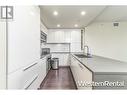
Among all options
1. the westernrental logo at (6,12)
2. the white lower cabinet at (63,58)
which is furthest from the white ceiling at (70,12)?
the white lower cabinet at (63,58)

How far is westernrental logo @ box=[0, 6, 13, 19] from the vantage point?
4.63 feet

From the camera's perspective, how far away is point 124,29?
18.5 ft

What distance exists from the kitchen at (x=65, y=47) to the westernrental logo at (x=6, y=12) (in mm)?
58

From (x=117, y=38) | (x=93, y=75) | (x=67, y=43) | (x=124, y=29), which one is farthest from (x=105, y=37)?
(x=93, y=75)

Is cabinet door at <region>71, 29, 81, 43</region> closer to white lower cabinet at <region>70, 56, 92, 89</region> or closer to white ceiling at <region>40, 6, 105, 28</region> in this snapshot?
white ceiling at <region>40, 6, 105, 28</region>

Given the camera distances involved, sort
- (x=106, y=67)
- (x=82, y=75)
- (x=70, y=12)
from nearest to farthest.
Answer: (x=106, y=67)
(x=82, y=75)
(x=70, y=12)

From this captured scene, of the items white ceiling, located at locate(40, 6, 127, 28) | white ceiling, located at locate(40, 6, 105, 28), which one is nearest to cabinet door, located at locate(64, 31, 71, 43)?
white ceiling, located at locate(40, 6, 105, 28)

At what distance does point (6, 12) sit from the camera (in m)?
1.45

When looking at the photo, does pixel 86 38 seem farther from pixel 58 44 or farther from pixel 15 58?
pixel 15 58

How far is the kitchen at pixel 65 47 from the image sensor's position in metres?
1.49

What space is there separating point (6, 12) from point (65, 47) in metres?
5.84

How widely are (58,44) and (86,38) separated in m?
1.73

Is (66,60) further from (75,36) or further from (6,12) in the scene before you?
(6,12)

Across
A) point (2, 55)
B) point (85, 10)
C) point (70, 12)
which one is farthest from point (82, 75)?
point (70, 12)
